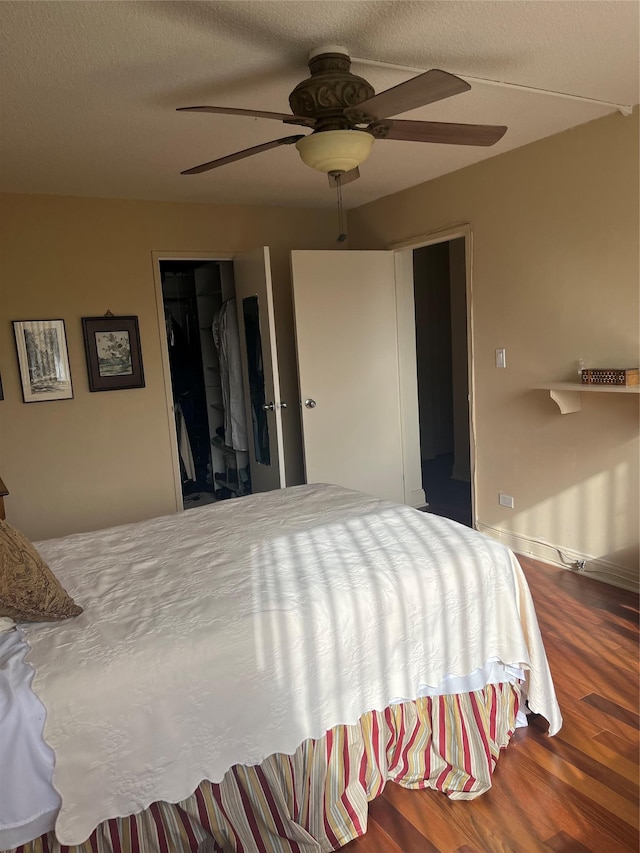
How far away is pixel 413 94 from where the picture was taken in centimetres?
181

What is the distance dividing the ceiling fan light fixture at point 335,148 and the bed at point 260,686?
51.3 inches

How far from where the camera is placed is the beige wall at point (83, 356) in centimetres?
390

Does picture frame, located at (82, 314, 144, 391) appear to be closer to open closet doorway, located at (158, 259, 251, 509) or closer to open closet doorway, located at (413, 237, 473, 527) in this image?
open closet doorway, located at (158, 259, 251, 509)

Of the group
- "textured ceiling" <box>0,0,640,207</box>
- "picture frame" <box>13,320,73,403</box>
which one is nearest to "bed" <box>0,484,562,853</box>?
"textured ceiling" <box>0,0,640,207</box>

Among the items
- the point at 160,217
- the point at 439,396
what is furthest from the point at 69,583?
the point at 439,396

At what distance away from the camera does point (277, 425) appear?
4.20 m

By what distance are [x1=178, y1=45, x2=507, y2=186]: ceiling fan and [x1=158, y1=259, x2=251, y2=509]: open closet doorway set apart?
3.50m

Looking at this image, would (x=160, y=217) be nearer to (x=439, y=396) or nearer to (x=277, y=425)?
(x=277, y=425)

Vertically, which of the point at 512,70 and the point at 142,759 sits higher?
the point at 512,70

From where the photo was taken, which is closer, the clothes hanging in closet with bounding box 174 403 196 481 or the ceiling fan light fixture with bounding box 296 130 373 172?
the ceiling fan light fixture with bounding box 296 130 373 172

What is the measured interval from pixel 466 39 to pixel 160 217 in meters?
2.68

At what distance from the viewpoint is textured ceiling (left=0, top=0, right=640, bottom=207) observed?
195cm

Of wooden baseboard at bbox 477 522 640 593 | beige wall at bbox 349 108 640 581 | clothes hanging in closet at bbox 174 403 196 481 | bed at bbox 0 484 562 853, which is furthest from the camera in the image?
clothes hanging in closet at bbox 174 403 196 481

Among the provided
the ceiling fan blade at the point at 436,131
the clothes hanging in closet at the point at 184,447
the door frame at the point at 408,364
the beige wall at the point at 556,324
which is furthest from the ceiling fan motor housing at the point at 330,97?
the clothes hanging in closet at the point at 184,447
